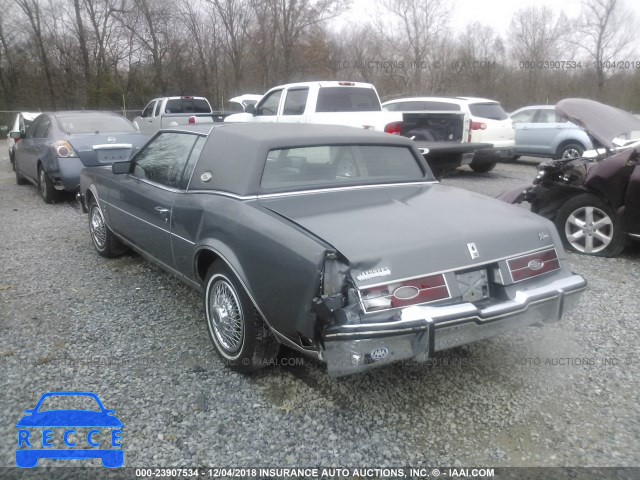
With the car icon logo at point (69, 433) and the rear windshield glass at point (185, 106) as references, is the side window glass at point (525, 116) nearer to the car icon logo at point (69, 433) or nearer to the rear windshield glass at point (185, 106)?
the rear windshield glass at point (185, 106)

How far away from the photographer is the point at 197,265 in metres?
3.58

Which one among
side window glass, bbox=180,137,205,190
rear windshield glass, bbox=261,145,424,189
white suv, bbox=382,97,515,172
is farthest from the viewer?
white suv, bbox=382,97,515,172

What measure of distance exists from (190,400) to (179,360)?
52 cm

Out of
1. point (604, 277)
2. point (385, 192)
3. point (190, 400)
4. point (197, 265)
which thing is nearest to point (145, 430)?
point (190, 400)

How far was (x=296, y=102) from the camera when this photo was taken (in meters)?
9.72

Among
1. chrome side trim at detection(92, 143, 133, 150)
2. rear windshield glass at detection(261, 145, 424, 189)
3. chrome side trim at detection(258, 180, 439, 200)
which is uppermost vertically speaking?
rear windshield glass at detection(261, 145, 424, 189)

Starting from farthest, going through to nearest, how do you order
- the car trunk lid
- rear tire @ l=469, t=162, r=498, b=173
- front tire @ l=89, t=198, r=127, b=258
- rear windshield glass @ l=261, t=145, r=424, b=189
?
rear tire @ l=469, t=162, r=498, b=173 → front tire @ l=89, t=198, r=127, b=258 → rear windshield glass @ l=261, t=145, r=424, b=189 → the car trunk lid

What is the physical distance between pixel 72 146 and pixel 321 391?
6.91 metres

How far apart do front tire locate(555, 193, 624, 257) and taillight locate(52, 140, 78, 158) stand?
707 cm

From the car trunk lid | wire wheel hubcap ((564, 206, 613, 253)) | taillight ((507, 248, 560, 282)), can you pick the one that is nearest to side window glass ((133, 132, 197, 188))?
the car trunk lid

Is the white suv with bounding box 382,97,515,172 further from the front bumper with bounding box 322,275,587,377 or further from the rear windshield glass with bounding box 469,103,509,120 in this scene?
the front bumper with bounding box 322,275,587,377

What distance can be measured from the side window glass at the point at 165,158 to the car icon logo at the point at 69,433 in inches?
68.7

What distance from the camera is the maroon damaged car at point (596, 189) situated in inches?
209

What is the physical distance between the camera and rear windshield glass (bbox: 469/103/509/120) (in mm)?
11781
